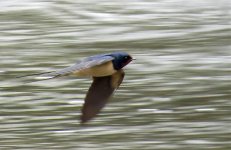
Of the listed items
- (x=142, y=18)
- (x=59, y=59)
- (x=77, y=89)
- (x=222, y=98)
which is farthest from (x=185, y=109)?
(x=142, y=18)

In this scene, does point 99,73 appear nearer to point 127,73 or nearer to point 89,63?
point 89,63

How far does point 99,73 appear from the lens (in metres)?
4.83

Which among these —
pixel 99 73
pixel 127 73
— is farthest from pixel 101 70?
pixel 127 73

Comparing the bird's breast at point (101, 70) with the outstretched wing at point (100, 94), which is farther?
the outstretched wing at point (100, 94)

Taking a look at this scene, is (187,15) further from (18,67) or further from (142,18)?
(18,67)

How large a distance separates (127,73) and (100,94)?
2447mm

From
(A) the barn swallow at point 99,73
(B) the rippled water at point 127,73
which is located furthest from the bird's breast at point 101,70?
(B) the rippled water at point 127,73

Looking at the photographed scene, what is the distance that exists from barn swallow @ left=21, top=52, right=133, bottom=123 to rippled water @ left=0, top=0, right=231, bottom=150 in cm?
88

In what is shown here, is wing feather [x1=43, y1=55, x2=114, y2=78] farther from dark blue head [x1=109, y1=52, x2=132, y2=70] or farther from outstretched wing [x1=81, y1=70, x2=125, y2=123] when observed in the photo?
outstretched wing [x1=81, y1=70, x2=125, y2=123]

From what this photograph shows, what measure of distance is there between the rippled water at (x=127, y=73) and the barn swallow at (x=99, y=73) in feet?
2.89

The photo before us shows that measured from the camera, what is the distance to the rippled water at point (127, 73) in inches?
239

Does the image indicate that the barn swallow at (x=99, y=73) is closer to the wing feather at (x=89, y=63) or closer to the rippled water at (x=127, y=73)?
the wing feather at (x=89, y=63)

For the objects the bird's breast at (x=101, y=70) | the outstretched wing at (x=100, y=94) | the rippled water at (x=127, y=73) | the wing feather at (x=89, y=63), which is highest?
the wing feather at (x=89, y=63)

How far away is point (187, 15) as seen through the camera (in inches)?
360
